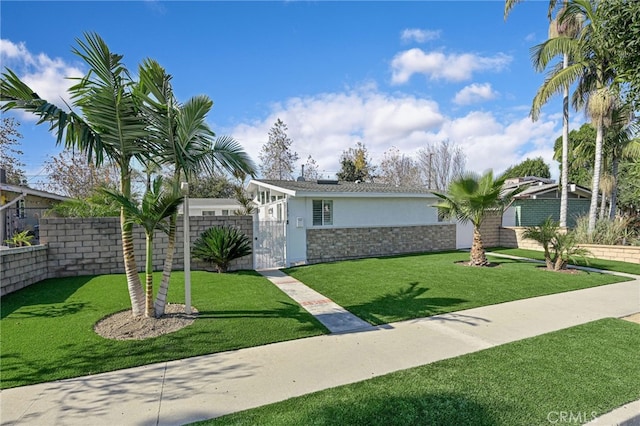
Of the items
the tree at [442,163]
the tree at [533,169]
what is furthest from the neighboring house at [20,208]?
the tree at [533,169]

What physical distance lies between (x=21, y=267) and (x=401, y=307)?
28.7 feet

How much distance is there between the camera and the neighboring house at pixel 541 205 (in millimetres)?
19453

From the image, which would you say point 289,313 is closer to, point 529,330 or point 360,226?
point 529,330

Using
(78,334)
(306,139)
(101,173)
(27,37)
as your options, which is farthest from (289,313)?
(306,139)

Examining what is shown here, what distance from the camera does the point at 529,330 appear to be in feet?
17.3

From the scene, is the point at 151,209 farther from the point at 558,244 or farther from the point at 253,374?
the point at 558,244

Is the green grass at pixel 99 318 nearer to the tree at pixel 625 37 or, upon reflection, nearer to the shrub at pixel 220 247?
the shrub at pixel 220 247

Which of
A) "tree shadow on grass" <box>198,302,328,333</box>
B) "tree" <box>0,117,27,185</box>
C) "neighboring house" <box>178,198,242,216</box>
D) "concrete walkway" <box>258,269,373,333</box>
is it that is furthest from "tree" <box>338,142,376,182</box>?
"tree shadow on grass" <box>198,302,328,333</box>

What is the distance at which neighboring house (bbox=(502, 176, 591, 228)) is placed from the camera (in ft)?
63.8

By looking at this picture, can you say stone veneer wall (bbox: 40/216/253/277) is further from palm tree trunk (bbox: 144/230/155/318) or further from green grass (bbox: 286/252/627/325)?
palm tree trunk (bbox: 144/230/155/318)

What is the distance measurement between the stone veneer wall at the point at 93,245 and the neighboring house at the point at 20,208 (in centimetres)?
109

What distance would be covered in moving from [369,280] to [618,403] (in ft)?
20.0

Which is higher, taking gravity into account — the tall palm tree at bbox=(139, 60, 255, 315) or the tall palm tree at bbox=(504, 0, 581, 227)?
the tall palm tree at bbox=(504, 0, 581, 227)

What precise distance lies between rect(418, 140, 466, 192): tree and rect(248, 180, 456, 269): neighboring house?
789 inches
